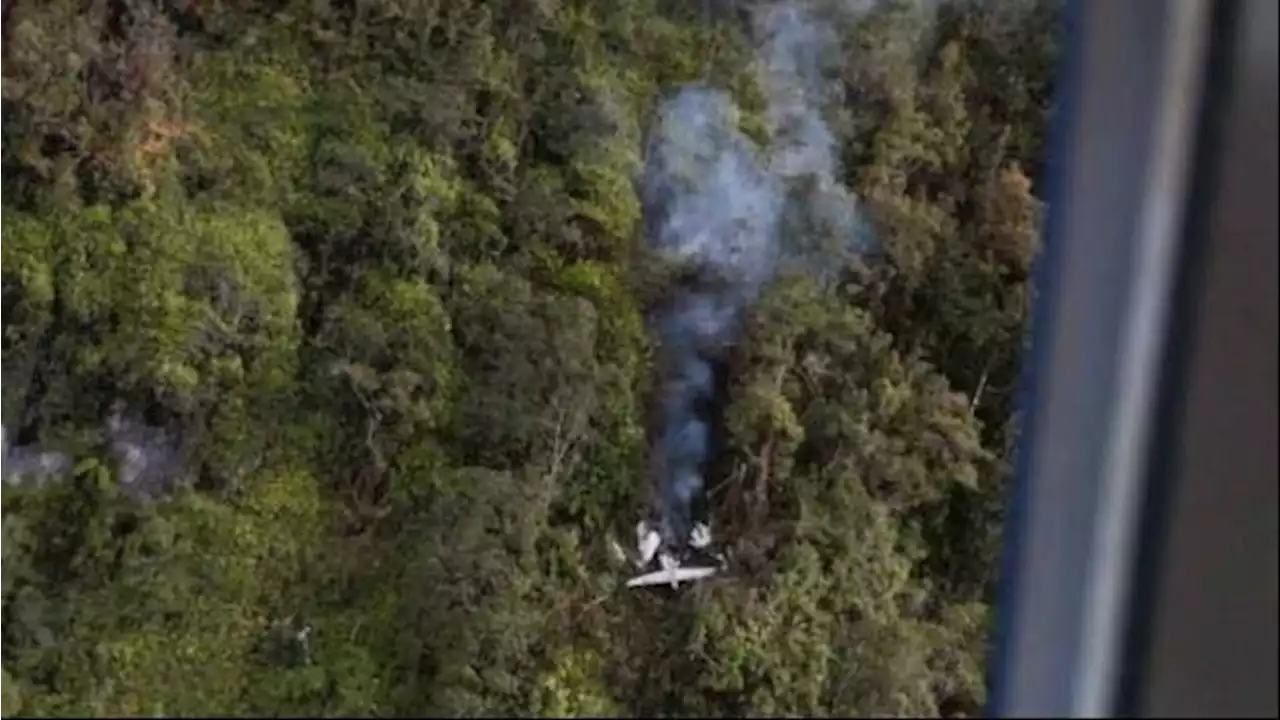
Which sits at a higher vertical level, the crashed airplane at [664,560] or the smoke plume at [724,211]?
the smoke plume at [724,211]

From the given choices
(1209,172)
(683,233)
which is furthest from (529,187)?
(1209,172)

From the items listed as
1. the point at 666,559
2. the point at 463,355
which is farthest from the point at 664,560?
the point at 463,355

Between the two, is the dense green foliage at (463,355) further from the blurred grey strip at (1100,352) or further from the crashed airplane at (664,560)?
the blurred grey strip at (1100,352)

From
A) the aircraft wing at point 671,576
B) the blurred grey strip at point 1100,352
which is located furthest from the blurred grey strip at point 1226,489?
the aircraft wing at point 671,576

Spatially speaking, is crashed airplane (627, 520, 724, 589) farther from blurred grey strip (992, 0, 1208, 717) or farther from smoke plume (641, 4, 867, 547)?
blurred grey strip (992, 0, 1208, 717)

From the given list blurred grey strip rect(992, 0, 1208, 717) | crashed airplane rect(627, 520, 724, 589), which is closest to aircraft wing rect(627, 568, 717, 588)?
crashed airplane rect(627, 520, 724, 589)
